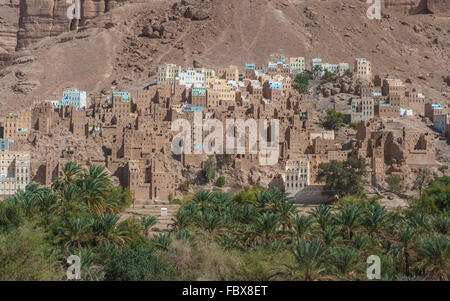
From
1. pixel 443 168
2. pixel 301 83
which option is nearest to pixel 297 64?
pixel 301 83

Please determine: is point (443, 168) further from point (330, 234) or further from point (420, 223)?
point (330, 234)

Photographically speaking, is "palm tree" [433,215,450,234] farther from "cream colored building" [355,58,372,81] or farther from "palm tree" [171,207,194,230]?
"cream colored building" [355,58,372,81]

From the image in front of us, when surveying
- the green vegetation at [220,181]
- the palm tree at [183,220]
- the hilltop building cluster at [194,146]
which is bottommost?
the palm tree at [183,220]

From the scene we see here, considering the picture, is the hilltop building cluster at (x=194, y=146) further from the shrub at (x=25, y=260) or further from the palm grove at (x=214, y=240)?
the shrub at (x=25, y=260)

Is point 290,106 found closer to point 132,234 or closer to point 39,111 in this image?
point 39,111

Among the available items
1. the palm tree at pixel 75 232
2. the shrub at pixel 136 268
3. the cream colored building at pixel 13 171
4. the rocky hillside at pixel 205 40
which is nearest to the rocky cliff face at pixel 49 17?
the rocky hillside at pixel 205 40

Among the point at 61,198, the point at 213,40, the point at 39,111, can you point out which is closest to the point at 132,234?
the point at 61,198

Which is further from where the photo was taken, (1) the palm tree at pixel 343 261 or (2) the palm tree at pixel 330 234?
(2) the palm tree at pixel 330 234

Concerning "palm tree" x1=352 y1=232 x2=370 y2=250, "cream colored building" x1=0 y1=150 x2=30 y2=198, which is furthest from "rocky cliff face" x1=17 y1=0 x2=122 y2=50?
"palm tree" x1=352 y1=232 x2=370 y2=250
